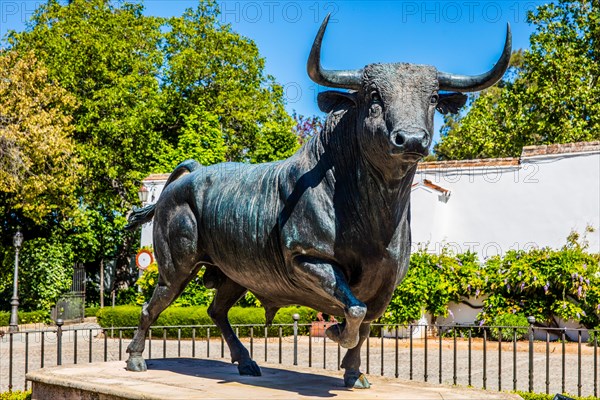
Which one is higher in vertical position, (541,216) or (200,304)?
(541,216)

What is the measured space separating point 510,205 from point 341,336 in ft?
48.4

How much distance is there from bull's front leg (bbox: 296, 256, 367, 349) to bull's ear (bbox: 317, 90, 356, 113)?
95 cm

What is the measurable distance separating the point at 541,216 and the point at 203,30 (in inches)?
674

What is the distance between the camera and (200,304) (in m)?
20.9

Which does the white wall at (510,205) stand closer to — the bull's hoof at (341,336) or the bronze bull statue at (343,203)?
the bronze bull statue at (343,203)

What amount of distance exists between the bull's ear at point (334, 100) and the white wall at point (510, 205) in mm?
14291

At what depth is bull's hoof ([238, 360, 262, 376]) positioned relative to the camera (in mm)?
6195

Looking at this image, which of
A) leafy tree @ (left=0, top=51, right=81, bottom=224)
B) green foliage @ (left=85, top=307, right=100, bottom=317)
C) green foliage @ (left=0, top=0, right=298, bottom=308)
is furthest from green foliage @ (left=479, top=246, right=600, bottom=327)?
green foliage @ (left=85, top=307, right=100, bottom=317)

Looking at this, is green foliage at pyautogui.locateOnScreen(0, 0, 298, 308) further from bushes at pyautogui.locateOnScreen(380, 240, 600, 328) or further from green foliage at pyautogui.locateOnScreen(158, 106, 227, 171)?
bushes at pyautogui.locateOnScreen(380, 240, 600, 328)

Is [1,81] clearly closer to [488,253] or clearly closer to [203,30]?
[203,30]

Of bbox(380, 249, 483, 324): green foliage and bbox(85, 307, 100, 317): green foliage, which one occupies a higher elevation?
bbox(380, 249, 483, 324): green foliage

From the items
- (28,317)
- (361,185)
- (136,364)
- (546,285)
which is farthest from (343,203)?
(28,317)

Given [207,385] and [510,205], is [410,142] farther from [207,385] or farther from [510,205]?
[510,205]

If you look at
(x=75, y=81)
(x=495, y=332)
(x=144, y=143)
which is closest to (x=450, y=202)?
(x=495, y=332)
